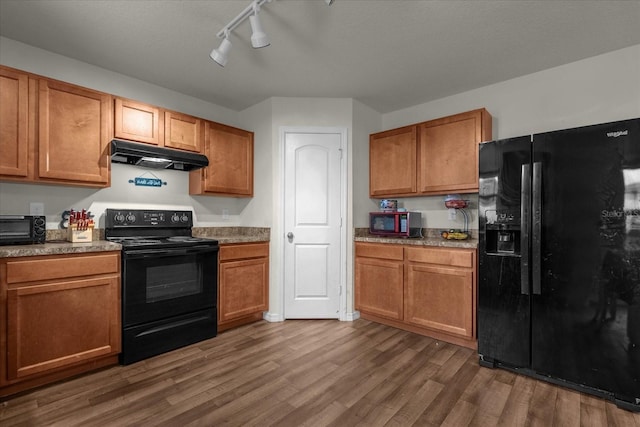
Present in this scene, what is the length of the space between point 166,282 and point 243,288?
776mm

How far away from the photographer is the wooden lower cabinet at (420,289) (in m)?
2.64

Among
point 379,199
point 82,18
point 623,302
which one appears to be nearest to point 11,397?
point 82,18

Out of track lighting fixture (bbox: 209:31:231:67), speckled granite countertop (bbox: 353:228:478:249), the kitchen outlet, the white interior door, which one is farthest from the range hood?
speckled granite countertop (bbox: 353:228:478:249)

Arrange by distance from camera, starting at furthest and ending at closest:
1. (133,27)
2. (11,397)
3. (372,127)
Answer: (372,127) < (133,27) < (11,397)

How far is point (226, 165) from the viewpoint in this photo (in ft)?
11.1

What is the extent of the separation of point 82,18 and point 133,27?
0.30m

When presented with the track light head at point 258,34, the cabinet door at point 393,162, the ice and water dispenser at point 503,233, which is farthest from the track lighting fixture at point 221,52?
the ice and water dispenser at point 503,233

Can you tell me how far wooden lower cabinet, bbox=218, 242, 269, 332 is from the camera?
9.77ft

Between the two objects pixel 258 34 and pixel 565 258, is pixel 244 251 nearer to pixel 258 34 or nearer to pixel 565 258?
pixel 258 34

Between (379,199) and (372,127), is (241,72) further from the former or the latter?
(379,199)

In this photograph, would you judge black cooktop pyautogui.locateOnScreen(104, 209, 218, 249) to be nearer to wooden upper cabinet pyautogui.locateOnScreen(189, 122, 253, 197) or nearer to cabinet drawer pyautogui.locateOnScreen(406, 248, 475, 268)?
wooden upper cabinet pyautogui.locateOnScreen(189, 122, 253, 197)

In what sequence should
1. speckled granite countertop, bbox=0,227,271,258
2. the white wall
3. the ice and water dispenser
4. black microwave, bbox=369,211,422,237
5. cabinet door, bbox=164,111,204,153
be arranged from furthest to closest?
black microwave, bbox=369,211,422,237 < cabinet door, bbox=164,111,204,153 < the white wall < the ice and water dispenser < speckled granite countertop, bbox=0,227,271,258

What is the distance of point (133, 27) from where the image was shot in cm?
218

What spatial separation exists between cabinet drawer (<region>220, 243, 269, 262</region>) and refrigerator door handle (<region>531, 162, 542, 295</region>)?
2.41m
